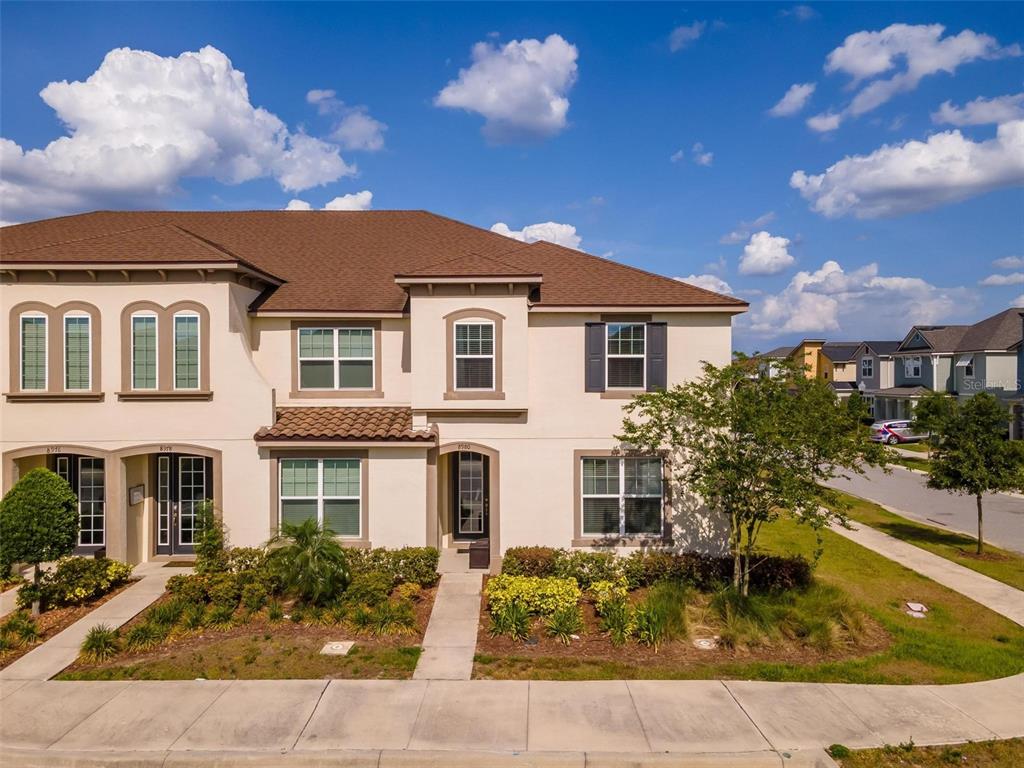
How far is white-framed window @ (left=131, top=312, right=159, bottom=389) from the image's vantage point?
44.3ft

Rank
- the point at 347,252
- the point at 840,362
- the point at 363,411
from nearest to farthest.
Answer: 1. the point at 363,411
2. the point at 347,252
3. the point at 840,362

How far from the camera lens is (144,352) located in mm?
13555

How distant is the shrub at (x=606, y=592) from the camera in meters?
11.0

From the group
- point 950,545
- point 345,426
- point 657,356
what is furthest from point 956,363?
point 345,426

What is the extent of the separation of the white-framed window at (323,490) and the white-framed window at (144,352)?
3494mm

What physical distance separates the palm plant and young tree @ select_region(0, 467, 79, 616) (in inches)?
144

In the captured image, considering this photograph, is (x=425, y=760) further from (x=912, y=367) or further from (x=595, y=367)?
(x=912, y=367)

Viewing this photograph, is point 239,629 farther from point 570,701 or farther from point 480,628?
point 570,701

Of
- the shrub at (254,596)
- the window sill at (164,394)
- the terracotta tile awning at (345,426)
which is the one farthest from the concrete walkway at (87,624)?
the window sill at (164,394)

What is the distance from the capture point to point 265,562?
1209cm

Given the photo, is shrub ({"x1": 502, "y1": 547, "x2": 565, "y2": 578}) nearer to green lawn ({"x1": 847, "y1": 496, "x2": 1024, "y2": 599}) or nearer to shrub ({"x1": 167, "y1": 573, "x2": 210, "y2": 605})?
shrub ({"x1": 167, "y1": 573, "x2": 210, "y2": 605})

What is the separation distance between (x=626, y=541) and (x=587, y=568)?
129 cm

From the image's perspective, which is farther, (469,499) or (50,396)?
(469,499)

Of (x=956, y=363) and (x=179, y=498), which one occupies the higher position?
(x=956, y=363)
